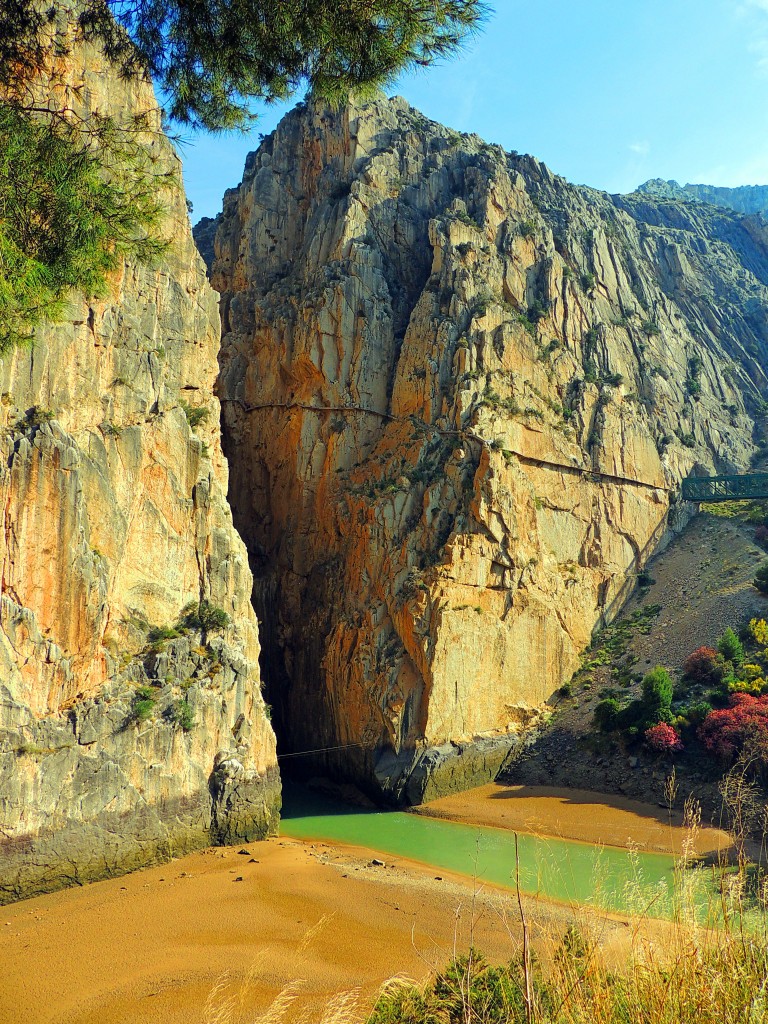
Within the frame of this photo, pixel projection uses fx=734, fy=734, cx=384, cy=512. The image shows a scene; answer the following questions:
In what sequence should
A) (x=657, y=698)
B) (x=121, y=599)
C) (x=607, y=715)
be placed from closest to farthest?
1. (x=121, y=599)
2. (x=657, y=698)
3. (x=607, y=715)

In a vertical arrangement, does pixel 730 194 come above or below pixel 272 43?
above

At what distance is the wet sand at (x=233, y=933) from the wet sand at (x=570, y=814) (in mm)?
5830

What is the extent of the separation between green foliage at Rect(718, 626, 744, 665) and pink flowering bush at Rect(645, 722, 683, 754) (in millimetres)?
5796

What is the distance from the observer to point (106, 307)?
25.7 m

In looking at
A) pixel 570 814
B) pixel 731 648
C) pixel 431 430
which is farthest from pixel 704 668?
pixel 431 430

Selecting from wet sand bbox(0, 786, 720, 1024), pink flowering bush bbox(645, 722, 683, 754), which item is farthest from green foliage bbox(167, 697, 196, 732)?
pink flowering bush bbox(645, 722, 683, 754)

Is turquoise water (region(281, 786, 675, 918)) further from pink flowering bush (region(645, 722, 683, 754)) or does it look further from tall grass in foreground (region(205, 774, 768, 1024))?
tall grass in foreground (region(205, 774, 768, 1024))

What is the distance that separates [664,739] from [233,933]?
19.5m

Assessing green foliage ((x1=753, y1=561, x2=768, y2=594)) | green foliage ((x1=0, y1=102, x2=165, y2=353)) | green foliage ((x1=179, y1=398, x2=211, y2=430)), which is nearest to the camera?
green foliage ((x1=0, y1=102, x2=165, y2=353))

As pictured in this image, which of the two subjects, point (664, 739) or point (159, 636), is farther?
point (664, 739)

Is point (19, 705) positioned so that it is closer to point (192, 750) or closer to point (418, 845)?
point (192, 750)

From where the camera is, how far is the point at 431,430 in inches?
1524

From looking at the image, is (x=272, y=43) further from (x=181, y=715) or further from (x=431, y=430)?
(x=431, y=430)

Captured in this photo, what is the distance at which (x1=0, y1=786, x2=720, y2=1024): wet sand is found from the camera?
13.9m
